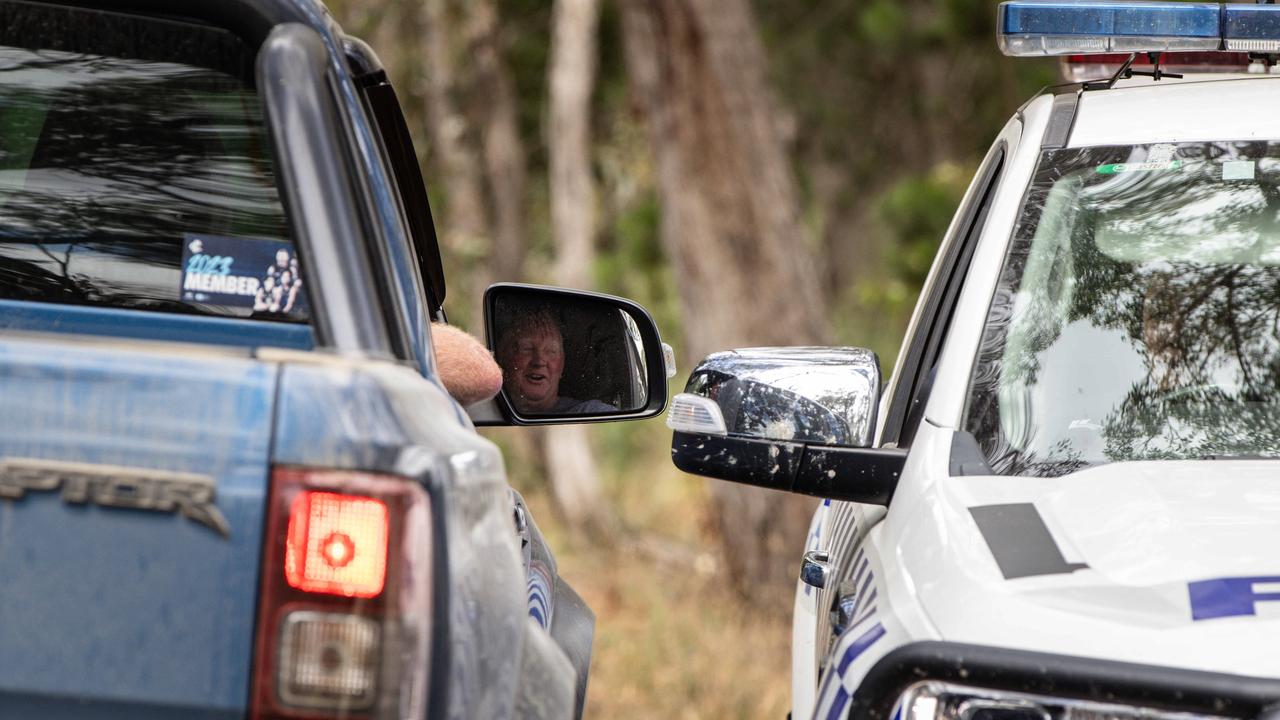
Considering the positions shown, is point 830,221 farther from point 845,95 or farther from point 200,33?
point 200,33

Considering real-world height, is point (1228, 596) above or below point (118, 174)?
below

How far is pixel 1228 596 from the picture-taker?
1.99 m

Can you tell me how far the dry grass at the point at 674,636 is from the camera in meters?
7.11

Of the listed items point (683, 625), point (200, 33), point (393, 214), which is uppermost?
point (200, 33)

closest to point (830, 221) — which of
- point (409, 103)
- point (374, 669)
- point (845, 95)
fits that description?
point (845, 95)

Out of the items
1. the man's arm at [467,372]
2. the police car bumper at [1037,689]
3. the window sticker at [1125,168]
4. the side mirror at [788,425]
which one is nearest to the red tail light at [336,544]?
the police car bumper at [1037,689]

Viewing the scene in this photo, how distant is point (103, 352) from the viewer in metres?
1.54

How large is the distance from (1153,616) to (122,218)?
1.44m

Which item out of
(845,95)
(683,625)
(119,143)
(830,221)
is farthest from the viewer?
(830,221)

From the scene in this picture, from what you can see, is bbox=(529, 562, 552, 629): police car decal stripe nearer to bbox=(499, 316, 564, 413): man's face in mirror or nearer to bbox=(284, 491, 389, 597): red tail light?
bbox=(499, 316, 564, 413): man's face in mirror

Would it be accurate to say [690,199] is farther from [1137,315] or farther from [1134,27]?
[1137,315]

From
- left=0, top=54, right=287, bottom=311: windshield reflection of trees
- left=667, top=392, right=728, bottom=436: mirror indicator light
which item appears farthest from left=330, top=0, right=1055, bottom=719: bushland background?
left=0, top=54, right=287, bottom=311: windshield reflection of trees

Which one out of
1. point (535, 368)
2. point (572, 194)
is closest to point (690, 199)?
point (535, 368)

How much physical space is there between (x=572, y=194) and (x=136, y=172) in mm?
12835
